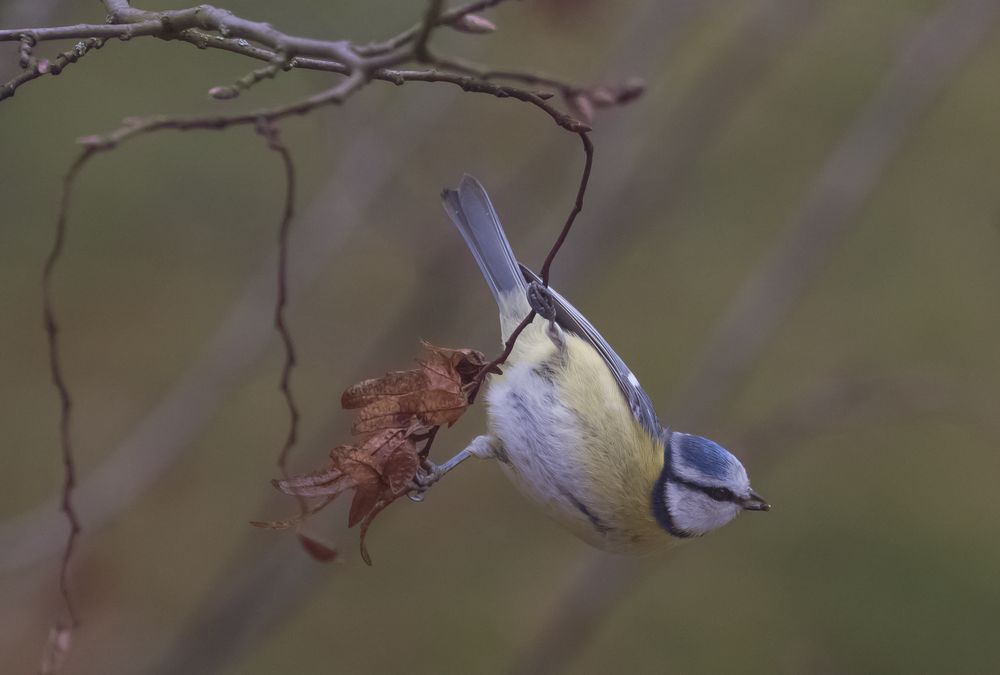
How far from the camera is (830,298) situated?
23.7 feet

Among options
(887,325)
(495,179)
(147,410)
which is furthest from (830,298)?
(147,410)

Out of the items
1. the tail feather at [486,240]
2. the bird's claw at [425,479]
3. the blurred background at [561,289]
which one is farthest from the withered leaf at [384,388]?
the blurred background at [561,289]

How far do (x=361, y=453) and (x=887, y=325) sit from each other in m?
5.95

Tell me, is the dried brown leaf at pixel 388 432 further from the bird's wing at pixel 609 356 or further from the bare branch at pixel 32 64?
the bird's wing at pixel 609 356

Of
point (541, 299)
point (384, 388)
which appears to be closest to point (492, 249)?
point (541, 299)

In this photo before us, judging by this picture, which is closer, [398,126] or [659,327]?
[398,126]

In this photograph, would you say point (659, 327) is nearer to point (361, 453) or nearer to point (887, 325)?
point (887, 325)

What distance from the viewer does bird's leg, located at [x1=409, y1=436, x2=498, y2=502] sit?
2.42m

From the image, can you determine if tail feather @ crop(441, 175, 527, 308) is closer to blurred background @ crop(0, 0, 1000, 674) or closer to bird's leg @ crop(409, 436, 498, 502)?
blurred background @ crop(0, 0, 1000, 674)

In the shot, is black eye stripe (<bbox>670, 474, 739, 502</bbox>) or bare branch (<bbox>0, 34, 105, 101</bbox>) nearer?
bare branch (<bbox>0, 34, 105, 101</bbox>)

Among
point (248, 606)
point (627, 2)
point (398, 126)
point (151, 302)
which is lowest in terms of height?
point (151, 302)

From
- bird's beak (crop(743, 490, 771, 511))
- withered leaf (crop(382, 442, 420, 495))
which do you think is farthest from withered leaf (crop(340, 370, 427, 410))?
bird's beak (crop(743, 490, 771, 511))

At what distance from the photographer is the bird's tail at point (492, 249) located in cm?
299

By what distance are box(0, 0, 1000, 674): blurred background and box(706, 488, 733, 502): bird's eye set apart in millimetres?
833
